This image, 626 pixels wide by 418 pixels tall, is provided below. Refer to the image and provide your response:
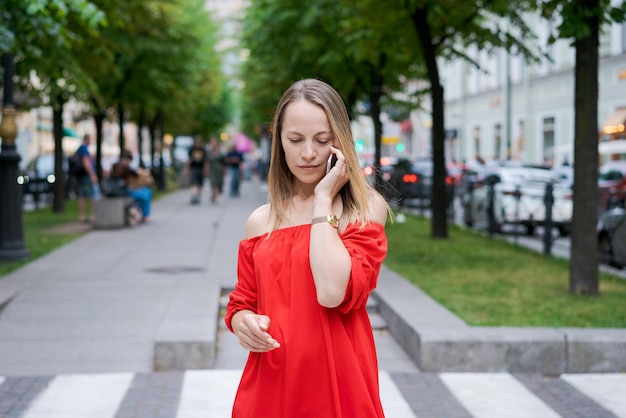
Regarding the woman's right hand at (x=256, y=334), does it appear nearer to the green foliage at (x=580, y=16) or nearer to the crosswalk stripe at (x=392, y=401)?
the crosswalk stripe at (x=392, y=401)

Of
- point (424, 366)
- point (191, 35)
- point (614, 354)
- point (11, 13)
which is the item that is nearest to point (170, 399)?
point (424, 366)

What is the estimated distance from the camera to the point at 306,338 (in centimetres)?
281

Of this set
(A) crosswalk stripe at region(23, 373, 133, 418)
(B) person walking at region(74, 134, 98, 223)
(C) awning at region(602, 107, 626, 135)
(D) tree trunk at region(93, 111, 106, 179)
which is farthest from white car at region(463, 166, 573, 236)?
(D) tree trunk at region(93, 111, 106, 179)

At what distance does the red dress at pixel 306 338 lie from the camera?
280 centimetres

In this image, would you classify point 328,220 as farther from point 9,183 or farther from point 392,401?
point 9,183

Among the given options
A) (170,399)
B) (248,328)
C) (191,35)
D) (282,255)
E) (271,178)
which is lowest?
(170,399)

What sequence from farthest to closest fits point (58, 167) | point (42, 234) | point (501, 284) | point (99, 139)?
point (99, 139) → point (58, 167) → point (42, 234) → point (501, 284)

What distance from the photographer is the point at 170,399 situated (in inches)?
237

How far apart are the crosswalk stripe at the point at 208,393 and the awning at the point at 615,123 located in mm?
27736

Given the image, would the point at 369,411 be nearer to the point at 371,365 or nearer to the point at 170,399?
the point at 371,365

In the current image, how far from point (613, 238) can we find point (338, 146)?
36.5 ft

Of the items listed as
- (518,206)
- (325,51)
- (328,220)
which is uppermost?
(325,51)

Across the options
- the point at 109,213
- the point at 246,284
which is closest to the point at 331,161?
the point at 246,284

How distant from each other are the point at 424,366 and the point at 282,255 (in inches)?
168
